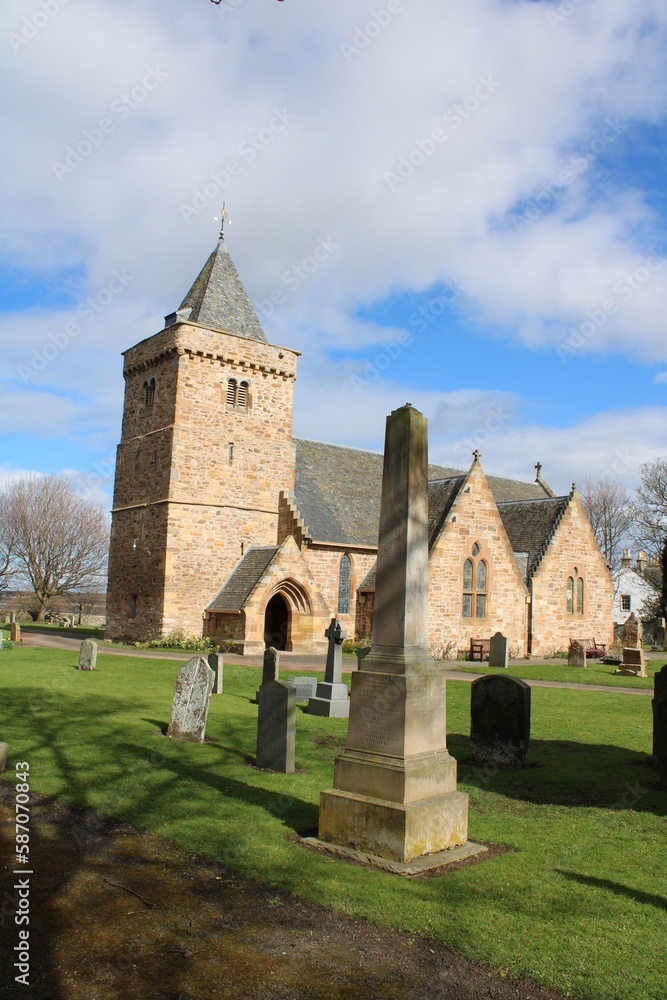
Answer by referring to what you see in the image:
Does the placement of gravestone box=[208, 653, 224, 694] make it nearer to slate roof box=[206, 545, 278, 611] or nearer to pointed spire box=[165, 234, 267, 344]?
slate roof box=[206, 545, 278, 611]

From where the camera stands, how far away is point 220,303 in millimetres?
31922

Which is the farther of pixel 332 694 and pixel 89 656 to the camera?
pixel 89 656

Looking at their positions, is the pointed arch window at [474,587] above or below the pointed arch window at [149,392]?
below

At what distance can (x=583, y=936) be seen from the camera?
198 inches

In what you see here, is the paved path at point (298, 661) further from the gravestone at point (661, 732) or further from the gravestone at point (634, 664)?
the gravestone at point (661, 732)

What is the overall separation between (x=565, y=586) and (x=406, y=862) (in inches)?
1102

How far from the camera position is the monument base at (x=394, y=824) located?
246 inches

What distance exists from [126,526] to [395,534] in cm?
2694

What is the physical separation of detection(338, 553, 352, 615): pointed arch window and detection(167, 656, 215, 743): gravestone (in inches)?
777

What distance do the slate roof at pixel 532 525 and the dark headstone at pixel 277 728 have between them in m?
23.4

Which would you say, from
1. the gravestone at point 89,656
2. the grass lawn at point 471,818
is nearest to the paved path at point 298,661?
the gravestone at point 89,656

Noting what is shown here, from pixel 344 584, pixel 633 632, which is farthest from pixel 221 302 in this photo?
pixel 633 632

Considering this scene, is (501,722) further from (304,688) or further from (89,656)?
(89,656)

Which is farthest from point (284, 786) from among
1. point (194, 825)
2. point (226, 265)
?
point (226, 265)
